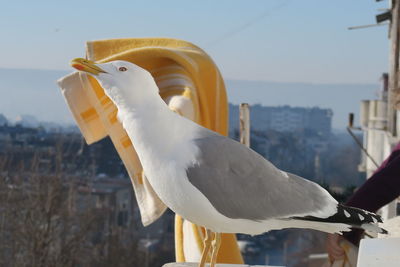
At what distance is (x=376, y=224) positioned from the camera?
93cm

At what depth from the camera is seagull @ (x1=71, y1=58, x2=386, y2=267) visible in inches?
34.4

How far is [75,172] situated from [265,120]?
12327 mm

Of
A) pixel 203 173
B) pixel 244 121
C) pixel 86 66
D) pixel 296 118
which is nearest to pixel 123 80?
pixel 86 66

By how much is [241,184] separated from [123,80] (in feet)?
0.67

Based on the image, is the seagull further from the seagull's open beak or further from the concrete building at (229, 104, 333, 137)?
the concrete building at (229, 104, 333, 137)

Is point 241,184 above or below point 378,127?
above

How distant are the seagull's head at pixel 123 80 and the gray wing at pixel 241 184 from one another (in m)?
0.09

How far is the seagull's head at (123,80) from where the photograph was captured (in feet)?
2.92

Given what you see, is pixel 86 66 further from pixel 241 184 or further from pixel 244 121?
pixel 244 121

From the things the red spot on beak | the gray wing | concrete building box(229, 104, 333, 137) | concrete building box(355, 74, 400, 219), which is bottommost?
concrete building box(229, 104, 333, 137)

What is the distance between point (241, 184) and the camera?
894 millimetres

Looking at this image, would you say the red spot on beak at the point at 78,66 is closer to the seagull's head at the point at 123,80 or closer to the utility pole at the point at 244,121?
the seagull's head at the point at 123,80

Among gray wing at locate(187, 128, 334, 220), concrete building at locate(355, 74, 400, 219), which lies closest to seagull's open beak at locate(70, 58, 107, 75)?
gray wing at locate(187, 128, 334, 220)

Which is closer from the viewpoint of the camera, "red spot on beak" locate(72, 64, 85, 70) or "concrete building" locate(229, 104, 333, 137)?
"red spot on beak" locate(72, 64, 85, 70)
